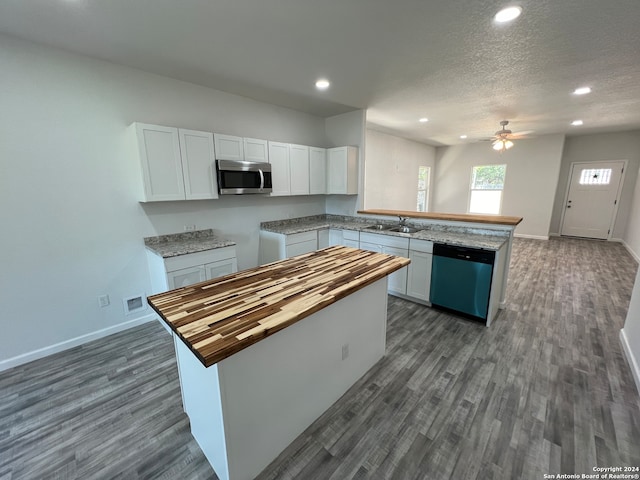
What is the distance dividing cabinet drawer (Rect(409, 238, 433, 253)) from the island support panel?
1.57 metres

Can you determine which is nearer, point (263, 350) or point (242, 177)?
point (263, 350)

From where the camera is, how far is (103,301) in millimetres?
2764

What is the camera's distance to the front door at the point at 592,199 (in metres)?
6.49

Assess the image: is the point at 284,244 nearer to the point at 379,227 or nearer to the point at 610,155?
the point at 379,227

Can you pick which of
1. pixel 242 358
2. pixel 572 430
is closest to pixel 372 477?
pixel 242 358

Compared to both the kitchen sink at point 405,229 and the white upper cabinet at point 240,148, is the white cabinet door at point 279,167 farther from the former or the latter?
the kitchen sink at point 405,229

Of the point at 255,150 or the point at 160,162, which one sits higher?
the point at 255,150

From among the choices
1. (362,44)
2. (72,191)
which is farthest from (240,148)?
(362,44)

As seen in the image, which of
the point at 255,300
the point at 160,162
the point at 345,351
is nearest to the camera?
the point at 255,300

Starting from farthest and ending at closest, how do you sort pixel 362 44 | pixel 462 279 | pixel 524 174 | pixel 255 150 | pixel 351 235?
pixel 524 174 → pixel 351 235 → pixel 255 150 → pixel 462 279 → pixel 362 44

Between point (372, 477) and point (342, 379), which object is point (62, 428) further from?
point (372, 477)

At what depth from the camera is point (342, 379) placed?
1941 mm

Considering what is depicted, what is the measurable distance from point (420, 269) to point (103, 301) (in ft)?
11.7

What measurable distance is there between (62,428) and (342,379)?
1890mm
